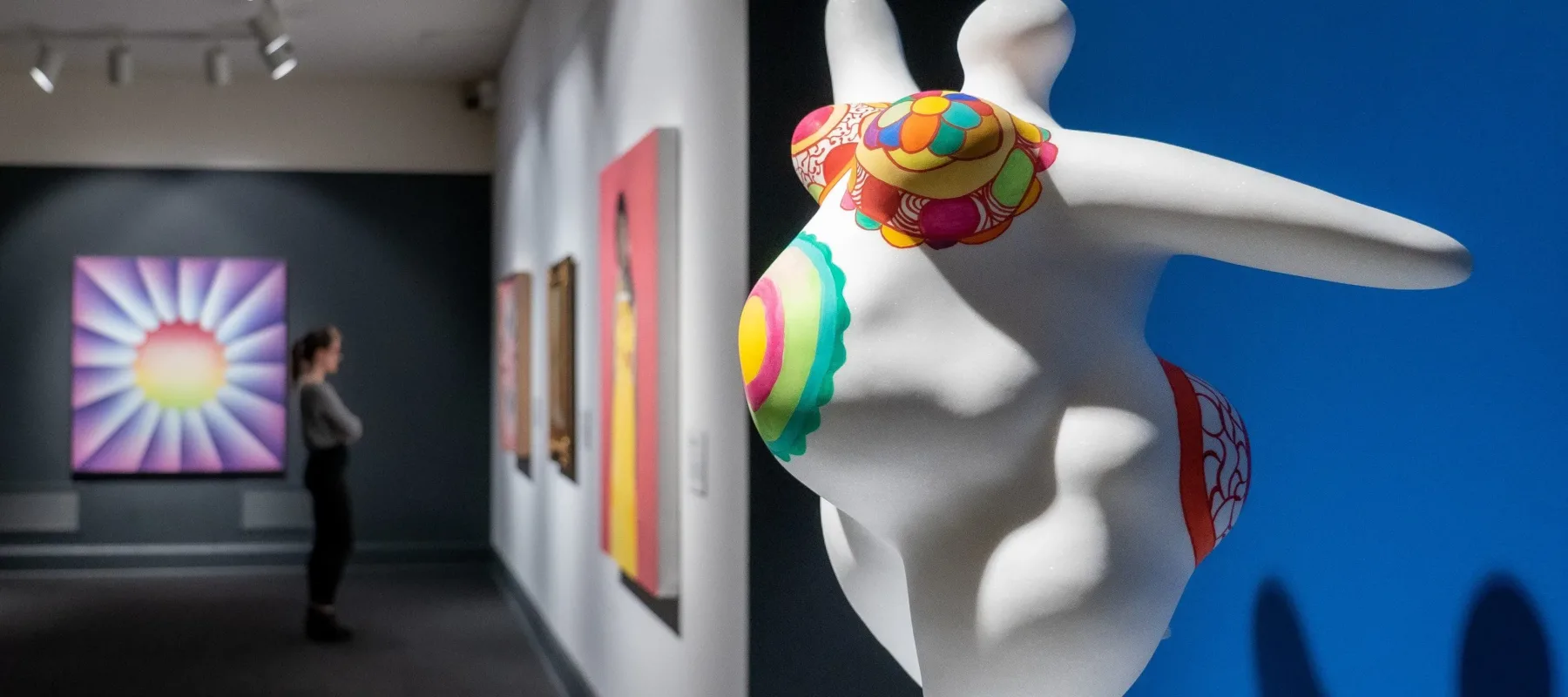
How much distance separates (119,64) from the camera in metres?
7.20

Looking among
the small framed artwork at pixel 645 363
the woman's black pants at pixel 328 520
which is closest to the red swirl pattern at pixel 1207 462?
the small framed artwork at pixel 645 363

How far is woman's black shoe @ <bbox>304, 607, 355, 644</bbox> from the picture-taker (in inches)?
243

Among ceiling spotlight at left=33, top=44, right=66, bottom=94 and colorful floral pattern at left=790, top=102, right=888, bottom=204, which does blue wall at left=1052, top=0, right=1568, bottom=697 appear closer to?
colorful floral pattern at left=790, top=102, right=888, bottom=204

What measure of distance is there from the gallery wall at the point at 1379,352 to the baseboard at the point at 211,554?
7.45 metres

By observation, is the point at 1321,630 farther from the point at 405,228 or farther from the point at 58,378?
the point at 58,378

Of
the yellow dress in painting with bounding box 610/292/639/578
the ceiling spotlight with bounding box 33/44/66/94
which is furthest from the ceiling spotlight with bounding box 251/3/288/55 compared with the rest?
the yellow dress in painting with bounding box 610/292/639/578

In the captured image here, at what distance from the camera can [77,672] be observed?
18.1 ft

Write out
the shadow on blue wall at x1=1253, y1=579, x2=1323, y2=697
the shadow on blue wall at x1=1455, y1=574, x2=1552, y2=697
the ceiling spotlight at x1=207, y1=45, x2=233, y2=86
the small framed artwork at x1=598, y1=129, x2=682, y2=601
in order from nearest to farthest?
1. the shadow on blue wall at x1=1455, y1=574, x2=1552, y2=697
2. the shadow on blue wall at x1=1253, y1=579, x2=1323, y2=697
3. the small framed artwork at x1=598, y1=129, x2=682, y2=601
4. the ceiling spotlight at x1=207, y1=45, x2=233, y2=86

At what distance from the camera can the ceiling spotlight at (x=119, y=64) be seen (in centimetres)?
718

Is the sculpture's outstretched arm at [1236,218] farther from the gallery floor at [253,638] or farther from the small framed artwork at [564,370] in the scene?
the gallery floor at [253,638]

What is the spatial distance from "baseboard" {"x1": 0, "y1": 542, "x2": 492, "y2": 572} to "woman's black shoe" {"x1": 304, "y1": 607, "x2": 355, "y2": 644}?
2.40 m

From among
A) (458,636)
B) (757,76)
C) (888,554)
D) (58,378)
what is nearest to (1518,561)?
(888,554)

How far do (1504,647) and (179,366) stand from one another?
8688 millimetres

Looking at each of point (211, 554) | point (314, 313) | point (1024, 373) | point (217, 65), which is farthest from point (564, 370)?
point (211, 554)
